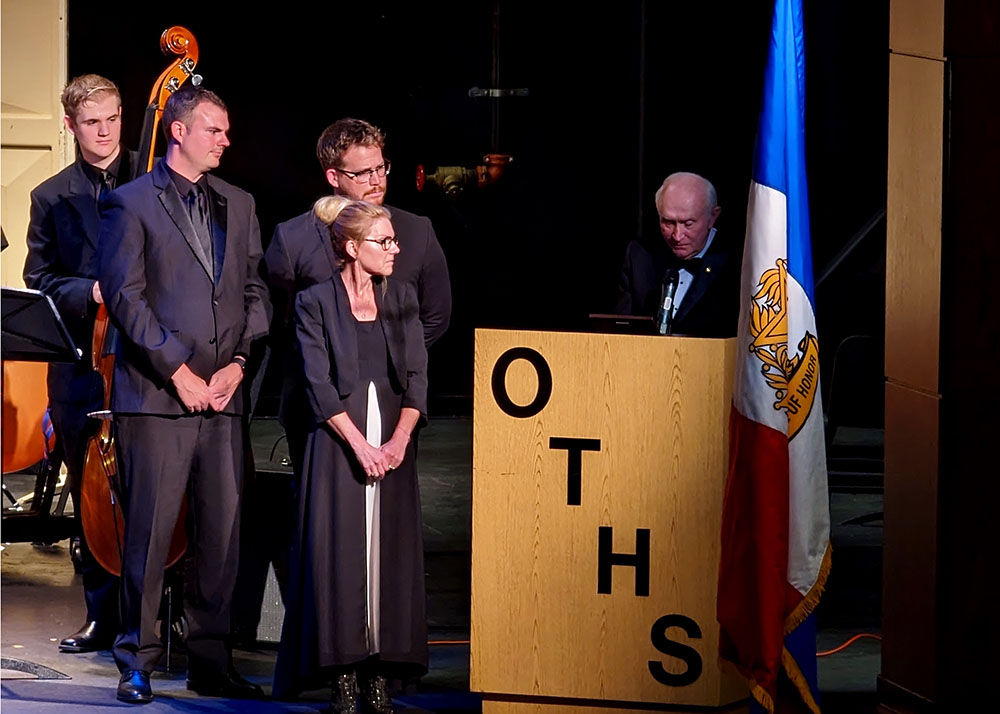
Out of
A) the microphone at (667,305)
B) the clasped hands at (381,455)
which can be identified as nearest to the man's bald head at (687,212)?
the microphone at (667,305)

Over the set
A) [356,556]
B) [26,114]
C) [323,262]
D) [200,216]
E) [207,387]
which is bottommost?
[356,556]

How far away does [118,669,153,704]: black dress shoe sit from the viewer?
4.29 meters

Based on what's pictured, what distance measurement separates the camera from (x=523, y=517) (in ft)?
13.0

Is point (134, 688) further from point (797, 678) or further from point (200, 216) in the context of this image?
point (797, 678)

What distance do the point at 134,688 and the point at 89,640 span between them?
0.64 m

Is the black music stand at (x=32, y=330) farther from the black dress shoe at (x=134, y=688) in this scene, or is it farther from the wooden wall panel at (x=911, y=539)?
the wooden wall panel at (x=911, y=539)

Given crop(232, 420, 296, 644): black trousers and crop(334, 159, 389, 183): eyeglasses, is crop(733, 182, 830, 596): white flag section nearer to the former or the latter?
crop(334, 159, 389, 183): eyeglasses

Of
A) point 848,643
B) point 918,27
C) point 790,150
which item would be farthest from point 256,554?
point 918,27

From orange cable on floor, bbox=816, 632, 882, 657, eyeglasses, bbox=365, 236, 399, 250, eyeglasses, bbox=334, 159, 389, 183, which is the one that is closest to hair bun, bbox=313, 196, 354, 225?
eyeglasses, bbox=334, 159, 389, 183

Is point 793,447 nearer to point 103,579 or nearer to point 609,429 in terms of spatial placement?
point 609,429

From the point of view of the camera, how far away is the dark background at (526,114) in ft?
28.4

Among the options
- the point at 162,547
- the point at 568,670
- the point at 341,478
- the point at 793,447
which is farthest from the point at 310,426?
the point at 793,447

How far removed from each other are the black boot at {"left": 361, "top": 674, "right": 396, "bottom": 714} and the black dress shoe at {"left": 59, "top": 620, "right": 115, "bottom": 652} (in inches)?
41.7

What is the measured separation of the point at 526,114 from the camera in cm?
900
